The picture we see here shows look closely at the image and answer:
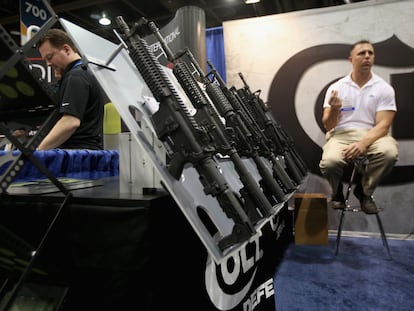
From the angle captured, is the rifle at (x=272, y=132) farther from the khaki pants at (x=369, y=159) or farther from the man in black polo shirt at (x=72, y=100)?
the man in black polo shirt at (x=72, y=100)

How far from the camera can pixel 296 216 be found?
2799 mm

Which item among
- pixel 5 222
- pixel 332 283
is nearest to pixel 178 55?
pixel 5 222

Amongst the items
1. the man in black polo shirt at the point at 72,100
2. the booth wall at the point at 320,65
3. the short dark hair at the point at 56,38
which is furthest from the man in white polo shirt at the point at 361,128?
the short dark hair at the point at 56,38

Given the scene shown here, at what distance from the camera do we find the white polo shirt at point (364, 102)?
8.84 ft

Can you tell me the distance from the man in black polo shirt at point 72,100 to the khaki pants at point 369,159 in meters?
1.84

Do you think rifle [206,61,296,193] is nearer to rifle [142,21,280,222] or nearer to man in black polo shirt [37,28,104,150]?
rifle [142,21,280,222]

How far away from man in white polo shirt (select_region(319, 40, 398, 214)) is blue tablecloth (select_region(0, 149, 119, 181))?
174 centimetres

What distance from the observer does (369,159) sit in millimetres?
2486

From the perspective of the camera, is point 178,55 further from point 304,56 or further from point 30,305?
point 304,56

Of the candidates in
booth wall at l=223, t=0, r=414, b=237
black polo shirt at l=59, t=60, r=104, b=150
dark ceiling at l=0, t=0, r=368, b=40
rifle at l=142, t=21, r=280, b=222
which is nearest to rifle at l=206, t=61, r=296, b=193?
rifle at l=142, t=21, r=280, b=222

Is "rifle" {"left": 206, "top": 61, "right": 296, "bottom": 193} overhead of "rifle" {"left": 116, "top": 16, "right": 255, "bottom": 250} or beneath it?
overhead

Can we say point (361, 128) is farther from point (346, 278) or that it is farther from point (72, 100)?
point (72, 100)

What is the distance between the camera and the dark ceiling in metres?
5.19

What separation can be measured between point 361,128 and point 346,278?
1324mm
